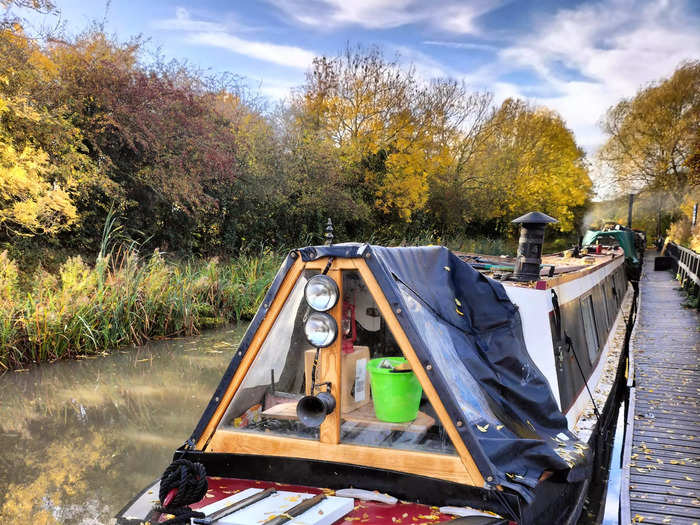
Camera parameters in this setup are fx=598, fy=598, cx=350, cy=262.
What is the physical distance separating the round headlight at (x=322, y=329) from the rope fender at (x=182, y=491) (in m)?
0.75

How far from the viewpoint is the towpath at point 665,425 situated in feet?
14.4

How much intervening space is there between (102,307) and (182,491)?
6.98 m

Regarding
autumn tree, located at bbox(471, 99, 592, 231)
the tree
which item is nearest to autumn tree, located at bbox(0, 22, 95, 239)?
Result: autumn tree, located at bbox(471, 99, 592, 231)

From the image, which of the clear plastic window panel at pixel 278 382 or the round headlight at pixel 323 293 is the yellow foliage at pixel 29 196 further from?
the round headlight at pixel 323 293

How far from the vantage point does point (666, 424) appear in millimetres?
6051

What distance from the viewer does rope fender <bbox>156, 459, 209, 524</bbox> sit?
7.88 feet

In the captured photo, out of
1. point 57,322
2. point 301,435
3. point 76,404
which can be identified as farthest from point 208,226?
point 301,435

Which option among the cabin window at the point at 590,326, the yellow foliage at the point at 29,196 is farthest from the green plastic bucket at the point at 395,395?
the yellow foliage at the point at 29,196

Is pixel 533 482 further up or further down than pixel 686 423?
further up

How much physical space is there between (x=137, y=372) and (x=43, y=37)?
22.4ft

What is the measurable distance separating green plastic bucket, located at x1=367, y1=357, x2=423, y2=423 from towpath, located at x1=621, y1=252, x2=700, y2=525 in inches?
86.6

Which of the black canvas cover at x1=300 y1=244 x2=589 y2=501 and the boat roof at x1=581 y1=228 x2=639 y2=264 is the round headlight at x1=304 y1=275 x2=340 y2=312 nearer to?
the black canvas cover at x1=300 y1=244 x2=589 y2=501

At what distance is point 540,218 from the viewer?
470cm

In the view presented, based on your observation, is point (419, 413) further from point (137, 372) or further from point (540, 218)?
point (137, 372)
